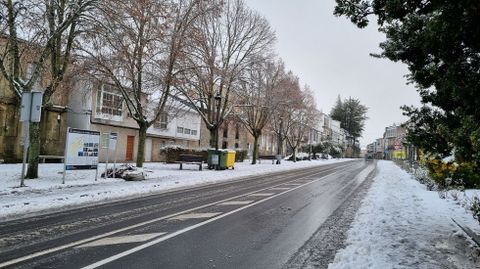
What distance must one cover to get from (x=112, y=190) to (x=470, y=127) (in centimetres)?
1123

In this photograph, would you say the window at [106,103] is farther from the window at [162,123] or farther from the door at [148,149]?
the window at [162,123]

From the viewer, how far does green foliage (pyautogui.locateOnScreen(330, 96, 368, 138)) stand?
120m

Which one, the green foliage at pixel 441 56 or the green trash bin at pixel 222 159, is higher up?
the green foliage at pixel 441 56

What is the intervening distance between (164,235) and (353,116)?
121 meters

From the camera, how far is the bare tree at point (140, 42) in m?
14.8

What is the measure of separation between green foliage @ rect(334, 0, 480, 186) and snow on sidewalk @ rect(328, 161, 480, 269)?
148 cm

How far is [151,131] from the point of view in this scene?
38.3m

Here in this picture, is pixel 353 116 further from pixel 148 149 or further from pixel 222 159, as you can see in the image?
pixel 222 159

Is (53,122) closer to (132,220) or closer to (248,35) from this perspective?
(248,35)

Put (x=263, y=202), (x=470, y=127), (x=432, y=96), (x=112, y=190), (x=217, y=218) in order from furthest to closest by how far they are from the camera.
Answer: (x=112, y=190)
(x=263, y=202)
(x=217, y=218)
(x=432, y=96)
(x=470, y=127)

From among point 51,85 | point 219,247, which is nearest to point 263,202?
point 219,247

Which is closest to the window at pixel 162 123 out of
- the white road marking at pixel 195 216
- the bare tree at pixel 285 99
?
the bare tree at pixel 285 99

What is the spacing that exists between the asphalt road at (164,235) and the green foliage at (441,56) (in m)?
3.12

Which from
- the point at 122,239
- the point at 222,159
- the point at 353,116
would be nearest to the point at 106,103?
the point at 222,159
